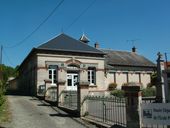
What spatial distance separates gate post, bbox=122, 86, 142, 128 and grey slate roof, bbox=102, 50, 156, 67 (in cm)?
2842

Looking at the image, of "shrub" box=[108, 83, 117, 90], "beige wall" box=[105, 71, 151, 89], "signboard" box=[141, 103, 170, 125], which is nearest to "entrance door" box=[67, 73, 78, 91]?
"beige wall" box=[105, 71, 151, 89]

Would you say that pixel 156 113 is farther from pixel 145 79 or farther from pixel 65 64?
pixel 145 79

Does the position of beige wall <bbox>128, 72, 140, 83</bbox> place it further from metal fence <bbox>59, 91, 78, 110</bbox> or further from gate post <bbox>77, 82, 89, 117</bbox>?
gate post <bbox>77, 82, 89, 117</bbox>

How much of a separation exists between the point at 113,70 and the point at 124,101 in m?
27.9


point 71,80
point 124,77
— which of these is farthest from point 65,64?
point 124,77

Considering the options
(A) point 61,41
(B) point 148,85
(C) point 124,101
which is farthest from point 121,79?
(C) point 124,101

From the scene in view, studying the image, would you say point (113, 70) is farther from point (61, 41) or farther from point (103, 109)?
point (103, 109)

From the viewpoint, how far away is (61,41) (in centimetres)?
3262

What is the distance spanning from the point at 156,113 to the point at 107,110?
3857 mm

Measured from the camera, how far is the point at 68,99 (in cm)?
1794

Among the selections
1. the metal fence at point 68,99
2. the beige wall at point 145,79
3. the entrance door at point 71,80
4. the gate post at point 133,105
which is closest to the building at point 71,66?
the entrance door at point 71,80

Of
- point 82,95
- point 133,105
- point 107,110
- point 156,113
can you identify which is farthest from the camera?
point 82,95

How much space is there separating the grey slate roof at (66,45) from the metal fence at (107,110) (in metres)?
18.0

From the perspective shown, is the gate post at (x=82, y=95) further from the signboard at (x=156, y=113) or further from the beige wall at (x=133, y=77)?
the beige wall at (x=133, y=77)
